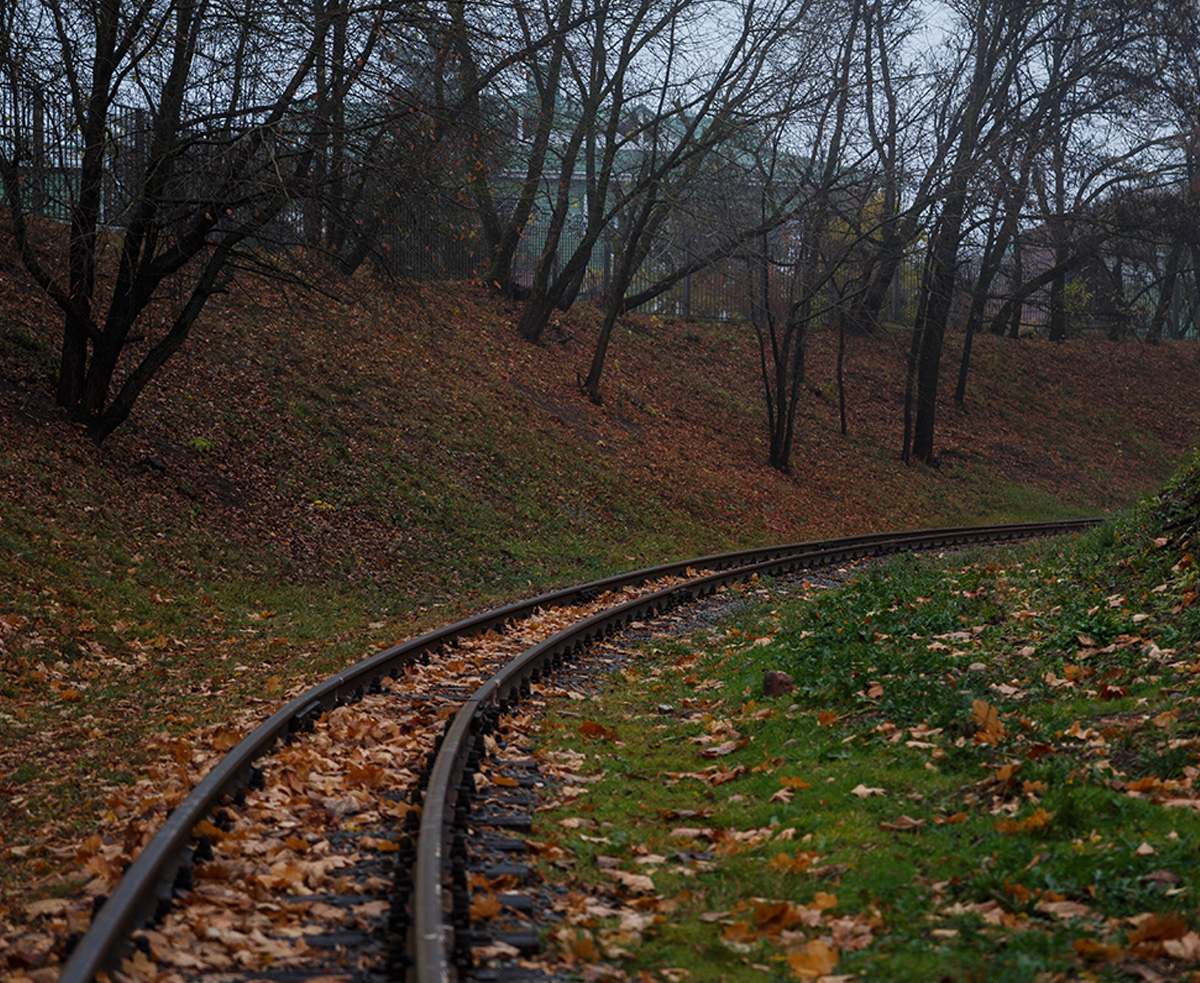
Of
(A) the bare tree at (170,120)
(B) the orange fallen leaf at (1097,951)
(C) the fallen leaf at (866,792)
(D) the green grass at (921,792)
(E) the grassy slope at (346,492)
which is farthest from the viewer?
(A) the bare tree at (170,120)

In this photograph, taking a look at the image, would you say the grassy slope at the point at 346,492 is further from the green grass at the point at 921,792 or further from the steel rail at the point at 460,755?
the green grass at the point at 921,792

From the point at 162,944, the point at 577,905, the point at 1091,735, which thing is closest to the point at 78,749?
the point at 162,944

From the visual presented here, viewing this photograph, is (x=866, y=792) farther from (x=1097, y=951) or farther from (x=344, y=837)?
(x=344, y=837)

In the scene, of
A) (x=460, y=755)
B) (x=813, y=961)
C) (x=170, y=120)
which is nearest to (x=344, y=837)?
(x=460, y=755)

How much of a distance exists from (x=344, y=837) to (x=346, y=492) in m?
11.7

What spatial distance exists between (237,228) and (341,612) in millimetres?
4903

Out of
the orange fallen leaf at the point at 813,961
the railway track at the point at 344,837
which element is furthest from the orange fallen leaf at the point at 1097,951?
the railway track at the point at 344,837

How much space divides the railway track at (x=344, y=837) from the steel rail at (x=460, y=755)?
0.01m

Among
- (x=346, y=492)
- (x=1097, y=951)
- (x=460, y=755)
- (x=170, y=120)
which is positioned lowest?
(x=460, y=755)

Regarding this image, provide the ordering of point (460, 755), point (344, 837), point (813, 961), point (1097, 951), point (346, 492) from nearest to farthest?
point (1097, 951) → point (813, 961) → point (344, 837) → point (460, 755) → point (346, 492)

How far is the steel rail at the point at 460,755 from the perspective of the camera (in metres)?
3.82

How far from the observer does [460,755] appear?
625 cm

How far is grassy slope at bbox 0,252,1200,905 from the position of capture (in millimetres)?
8859

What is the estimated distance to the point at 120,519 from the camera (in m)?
Answer: 12.5
